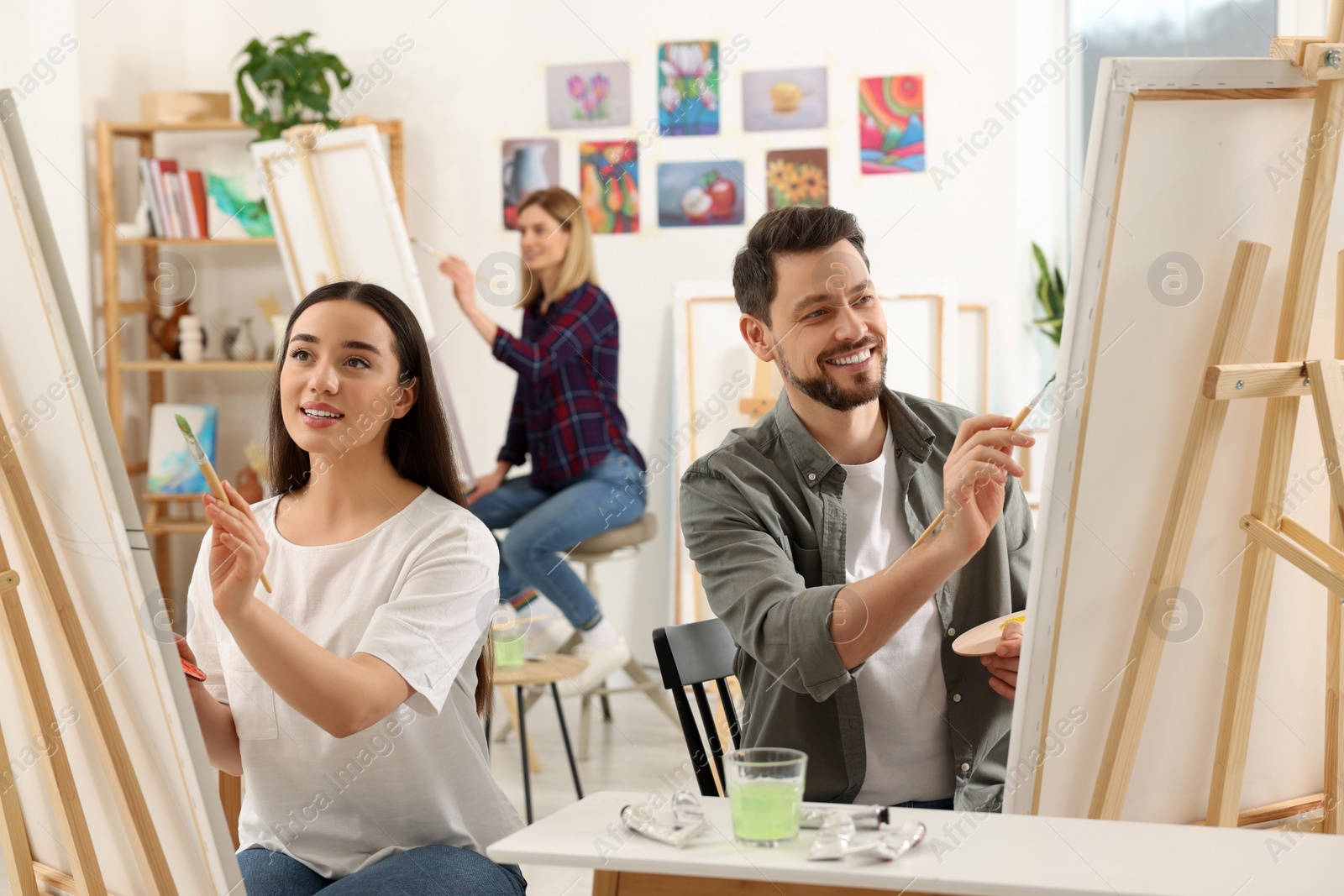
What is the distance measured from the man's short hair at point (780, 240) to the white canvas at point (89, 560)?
934 mm

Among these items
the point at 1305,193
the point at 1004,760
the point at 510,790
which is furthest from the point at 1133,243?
the point at 510,790

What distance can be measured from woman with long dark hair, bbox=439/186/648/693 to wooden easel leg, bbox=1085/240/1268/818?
2.30m

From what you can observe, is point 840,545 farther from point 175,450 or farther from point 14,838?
point 175,450

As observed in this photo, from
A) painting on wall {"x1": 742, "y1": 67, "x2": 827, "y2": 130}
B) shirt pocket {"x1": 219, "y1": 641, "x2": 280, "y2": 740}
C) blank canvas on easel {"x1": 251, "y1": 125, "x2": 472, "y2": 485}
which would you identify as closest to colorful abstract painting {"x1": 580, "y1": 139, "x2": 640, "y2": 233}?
painting on wall {"x1": 742, "y1": 67, "x2": 827, "y2": 130}

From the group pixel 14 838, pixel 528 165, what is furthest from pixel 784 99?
pixel 14 838

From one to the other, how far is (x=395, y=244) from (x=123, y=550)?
2.52 m

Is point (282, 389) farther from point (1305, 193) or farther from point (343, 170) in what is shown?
point (343, 170)

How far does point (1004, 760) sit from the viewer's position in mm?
1680

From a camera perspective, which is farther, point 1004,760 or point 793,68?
point 793,68

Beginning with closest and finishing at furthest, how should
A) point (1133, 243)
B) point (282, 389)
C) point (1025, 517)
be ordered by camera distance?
point (1133, 243) < point (282, 389) < point (1025, 517)

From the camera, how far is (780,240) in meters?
1.75

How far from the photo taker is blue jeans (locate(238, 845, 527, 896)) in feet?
4.45

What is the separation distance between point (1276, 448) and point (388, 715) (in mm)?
1071

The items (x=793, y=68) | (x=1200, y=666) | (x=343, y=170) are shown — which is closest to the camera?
(x=1200, y=666)
